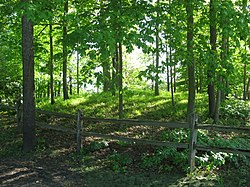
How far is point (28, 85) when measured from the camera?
9.30 meters

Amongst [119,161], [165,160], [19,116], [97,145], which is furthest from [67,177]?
[19,116]

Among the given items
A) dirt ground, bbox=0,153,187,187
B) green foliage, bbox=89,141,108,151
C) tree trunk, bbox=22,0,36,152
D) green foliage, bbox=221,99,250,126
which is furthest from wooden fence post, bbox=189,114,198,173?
green foliage, bbox=221,99,250,126

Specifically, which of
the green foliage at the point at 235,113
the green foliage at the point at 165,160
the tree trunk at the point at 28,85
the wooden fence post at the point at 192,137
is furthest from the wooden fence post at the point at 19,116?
the green foliage at the point at 235,113

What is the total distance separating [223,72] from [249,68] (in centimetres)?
1209

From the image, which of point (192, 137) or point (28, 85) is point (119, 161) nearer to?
point (192, 137)

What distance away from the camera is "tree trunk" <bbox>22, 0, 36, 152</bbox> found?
9.05 m

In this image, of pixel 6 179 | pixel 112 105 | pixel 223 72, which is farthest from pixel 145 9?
pixel 112 105

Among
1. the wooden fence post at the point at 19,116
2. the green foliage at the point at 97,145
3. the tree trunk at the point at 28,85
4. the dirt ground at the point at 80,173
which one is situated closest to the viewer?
the dirt ground at the point at 80,173

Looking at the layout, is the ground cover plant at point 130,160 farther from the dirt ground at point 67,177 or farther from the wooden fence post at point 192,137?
the wooden fence post at point 192,137

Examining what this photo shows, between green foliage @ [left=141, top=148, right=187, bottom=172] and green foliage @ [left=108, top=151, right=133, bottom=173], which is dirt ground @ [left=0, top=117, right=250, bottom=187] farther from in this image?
green foliage @ [left=141, top=148, right=187, bottom=172]

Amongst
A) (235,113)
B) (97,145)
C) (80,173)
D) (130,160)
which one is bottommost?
(80,173)

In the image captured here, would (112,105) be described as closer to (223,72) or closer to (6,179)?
(223,72)

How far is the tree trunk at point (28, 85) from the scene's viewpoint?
9055 mm

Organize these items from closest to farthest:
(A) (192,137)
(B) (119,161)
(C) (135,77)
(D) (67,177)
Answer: (D) (67,177)
(A) (192,137)
(C) (135,77)
(B) (119,161)
